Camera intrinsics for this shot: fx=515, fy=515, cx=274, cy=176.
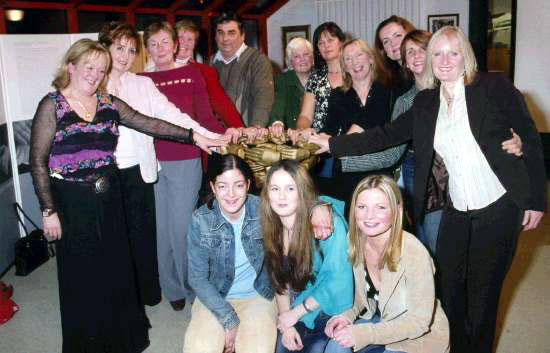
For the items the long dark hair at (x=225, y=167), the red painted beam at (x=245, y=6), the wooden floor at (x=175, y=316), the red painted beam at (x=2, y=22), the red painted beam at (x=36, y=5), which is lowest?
the wooden floor at (x=175, y=316)

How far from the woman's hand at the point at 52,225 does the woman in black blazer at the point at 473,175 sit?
149cm

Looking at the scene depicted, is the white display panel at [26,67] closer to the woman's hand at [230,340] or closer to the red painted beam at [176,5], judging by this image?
the red painted beam at [176,5]

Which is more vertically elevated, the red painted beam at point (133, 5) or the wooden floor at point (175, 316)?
the red painted beam at point (133, 5)

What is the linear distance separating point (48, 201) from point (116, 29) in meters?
0.89

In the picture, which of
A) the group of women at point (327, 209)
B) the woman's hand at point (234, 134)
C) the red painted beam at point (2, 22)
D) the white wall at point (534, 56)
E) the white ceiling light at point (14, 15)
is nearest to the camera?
the group of women at point (327, 209)

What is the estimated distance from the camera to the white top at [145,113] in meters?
2.56

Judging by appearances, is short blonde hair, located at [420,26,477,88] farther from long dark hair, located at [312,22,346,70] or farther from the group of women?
long dark hair, located at [312,22,346,70]

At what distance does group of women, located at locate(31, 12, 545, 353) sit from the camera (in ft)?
6.04

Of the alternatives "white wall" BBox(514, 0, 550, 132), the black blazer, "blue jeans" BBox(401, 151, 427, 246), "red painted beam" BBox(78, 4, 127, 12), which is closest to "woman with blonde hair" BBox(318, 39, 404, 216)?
"blue jeans" BBox(401, 151, 427, 246)

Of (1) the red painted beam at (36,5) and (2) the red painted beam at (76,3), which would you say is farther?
(2) the red painted beam at (76,3)

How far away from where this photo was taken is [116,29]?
2.46 metres

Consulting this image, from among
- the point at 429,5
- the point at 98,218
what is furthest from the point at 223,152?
the point at 429,5

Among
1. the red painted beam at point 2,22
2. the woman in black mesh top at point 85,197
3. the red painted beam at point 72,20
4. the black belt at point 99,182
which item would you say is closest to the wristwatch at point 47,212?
the woman in black mesh top at point 85,197

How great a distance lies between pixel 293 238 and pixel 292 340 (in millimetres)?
372
